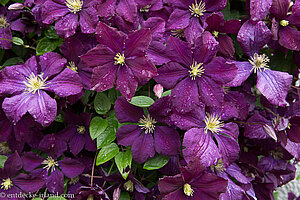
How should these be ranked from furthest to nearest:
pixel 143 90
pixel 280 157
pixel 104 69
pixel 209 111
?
pixel 280 157 < pixel 143 90 < pixel 209 111 < pixel 104 69

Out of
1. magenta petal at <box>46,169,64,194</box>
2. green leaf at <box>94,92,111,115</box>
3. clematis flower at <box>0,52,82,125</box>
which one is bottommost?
magenta petal at <box>46,169,64,194</box>

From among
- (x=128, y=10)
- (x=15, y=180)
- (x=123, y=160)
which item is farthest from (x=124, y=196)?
(x=128, y=10)

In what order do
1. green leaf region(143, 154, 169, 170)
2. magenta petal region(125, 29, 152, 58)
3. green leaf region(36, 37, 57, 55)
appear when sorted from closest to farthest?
magenta petal region(125, 29, 152, 58) → green leaf region(143, 154, 169, 170) → green leaf region(36, 37, 57, 55)

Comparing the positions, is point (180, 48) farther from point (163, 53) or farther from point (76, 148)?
point (76, 148)

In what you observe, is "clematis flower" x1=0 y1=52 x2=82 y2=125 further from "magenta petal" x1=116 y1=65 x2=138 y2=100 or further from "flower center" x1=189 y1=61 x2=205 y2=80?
"flower center" x1=189 y1=61 x2=205 y2=80

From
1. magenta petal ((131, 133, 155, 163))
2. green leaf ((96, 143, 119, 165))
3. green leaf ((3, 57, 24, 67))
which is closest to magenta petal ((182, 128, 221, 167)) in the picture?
magenta petal ((131, 133, 155, 163))

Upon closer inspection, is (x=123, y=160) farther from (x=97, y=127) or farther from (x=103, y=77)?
(x=103, y=77)

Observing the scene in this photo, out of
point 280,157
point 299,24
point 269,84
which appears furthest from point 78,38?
point 280,157
